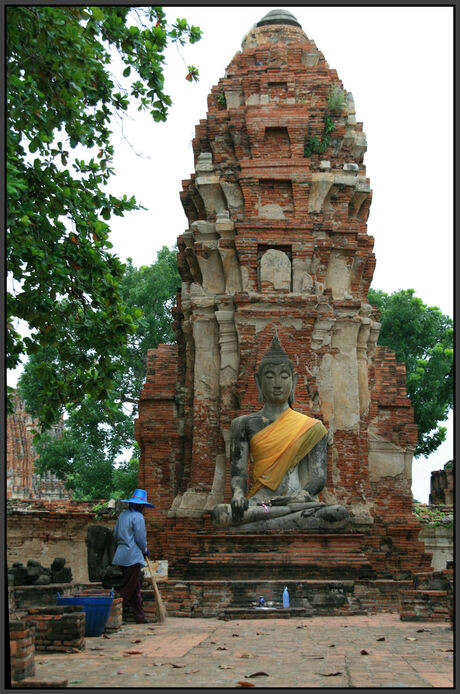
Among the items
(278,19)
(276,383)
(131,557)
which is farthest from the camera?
(278,19)

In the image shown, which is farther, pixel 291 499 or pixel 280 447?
pixel 280 447

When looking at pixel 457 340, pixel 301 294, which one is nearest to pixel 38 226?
pixel 457 340

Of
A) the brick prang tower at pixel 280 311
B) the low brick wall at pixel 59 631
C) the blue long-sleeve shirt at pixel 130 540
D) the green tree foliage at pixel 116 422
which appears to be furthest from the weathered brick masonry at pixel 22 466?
the low brick wall at pixel 59 631

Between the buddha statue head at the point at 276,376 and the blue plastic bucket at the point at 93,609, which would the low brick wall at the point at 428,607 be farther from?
the buddha statue head at the point at 276,376

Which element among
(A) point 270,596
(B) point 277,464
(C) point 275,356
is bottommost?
(A) point 270,596

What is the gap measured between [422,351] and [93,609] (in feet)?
74.1

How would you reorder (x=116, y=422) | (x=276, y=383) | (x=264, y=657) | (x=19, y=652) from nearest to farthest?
(x=19, y=652) → (x=264, y=657) → (x=276, y=383) → (x=116, y=422)

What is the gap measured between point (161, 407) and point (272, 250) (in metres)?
3.78

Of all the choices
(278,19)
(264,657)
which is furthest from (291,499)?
(278,19)

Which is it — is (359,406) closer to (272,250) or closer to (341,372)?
(341,372)

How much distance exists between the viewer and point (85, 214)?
31.8ft

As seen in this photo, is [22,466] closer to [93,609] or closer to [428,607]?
[428,607]

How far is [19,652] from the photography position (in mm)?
5438

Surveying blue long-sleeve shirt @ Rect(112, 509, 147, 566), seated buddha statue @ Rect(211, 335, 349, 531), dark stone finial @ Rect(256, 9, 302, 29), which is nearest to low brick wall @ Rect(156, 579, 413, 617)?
blue long-sleeve shirt @ Rect(112, 509, 147, 566)
